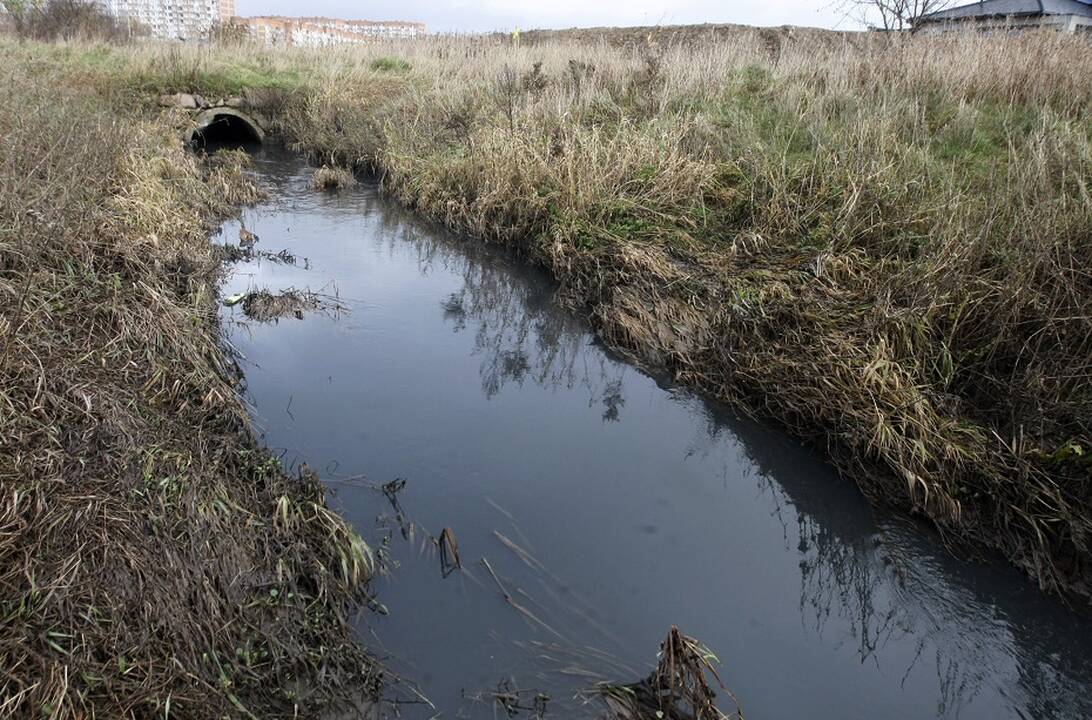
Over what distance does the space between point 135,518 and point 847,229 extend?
16.8 feet

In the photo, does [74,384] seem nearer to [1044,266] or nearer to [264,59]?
[1044,266]

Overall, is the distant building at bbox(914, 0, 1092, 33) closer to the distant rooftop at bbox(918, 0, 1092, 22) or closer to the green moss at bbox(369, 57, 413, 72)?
the distant rooftop at bbox(918, 0, 1092, 22)

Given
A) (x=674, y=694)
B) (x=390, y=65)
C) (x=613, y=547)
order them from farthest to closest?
(x=390, y=65), (x=613, y=547), (x=674, y=694)

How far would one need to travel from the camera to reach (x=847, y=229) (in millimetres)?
5531

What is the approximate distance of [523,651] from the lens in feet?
9.56

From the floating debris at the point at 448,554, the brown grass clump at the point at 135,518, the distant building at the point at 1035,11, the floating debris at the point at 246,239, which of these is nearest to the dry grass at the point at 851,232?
the floating debris at the point at 246,239

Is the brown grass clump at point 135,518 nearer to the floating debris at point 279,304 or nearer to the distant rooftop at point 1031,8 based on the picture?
the floating debris at point 279,304

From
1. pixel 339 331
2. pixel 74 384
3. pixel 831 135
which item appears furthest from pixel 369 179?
pixel 74 384

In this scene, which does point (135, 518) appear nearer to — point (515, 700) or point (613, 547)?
point (515, 700)

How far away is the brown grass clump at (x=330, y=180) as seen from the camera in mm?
10711

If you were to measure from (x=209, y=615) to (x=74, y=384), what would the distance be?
57.1 inches

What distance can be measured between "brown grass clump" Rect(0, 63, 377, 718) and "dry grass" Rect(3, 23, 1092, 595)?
3085mm

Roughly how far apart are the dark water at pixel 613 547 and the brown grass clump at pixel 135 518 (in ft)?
1.26

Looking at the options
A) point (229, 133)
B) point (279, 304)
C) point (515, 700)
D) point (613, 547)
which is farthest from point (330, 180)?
point (515, 700)
